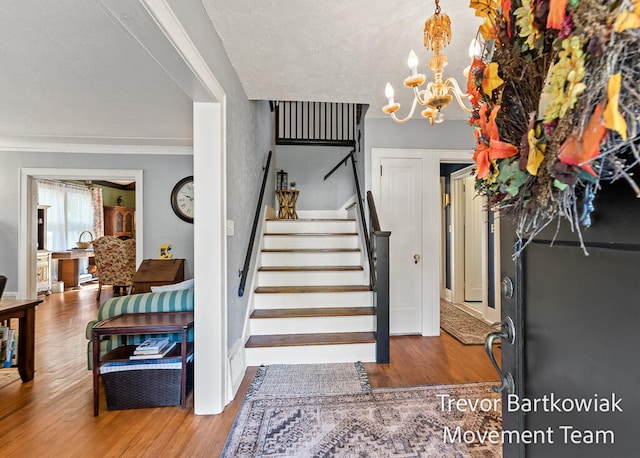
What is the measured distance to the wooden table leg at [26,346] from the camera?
247cm

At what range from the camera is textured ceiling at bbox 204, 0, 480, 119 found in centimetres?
183

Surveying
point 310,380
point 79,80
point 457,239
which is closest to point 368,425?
point 310,380

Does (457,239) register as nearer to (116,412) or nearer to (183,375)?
(183,375)

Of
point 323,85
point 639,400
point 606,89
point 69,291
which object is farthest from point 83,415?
point 69,291

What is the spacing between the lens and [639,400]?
0.51 meters

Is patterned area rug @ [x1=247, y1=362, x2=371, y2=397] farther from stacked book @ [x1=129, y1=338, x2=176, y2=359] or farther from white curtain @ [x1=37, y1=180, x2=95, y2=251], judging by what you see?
white curtain @ [x1=37, y1=180, x2=95, y2=251]

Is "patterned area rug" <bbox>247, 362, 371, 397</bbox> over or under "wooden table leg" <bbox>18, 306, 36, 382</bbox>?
under

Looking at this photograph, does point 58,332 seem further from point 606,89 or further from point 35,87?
point 606,89

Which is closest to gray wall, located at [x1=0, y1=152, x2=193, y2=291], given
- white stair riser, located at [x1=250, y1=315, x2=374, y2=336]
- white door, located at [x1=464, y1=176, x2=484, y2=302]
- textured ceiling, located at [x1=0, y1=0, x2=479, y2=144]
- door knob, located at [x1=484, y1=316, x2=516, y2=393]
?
textured ceiling, located at [x1=0, y1=0, x2=479, y2=144]

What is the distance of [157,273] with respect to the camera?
167 inches

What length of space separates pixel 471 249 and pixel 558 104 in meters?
5.08

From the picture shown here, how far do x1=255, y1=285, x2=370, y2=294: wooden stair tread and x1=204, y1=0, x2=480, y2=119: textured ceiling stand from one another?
195 centimetres

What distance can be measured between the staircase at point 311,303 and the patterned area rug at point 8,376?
1909 mm

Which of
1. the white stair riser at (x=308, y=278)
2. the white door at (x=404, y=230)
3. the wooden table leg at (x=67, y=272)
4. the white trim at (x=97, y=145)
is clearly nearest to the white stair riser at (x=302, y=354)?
the white stair riser at (x=308, y=278)
